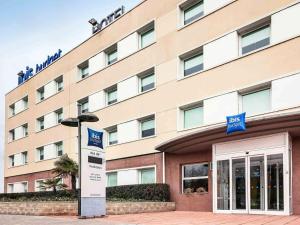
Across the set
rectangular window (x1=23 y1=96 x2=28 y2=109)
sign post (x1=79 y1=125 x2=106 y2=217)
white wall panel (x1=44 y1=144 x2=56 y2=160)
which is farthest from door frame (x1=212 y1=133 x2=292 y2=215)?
rectangular window (x1=23 y1=96 x2=28 y2=109)

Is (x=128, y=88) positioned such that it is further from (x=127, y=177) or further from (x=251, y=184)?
(x=251, y=184)

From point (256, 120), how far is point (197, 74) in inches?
284

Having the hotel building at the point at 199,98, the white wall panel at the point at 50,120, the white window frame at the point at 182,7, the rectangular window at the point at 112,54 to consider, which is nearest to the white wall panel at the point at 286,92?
the hotel building at the point at 199,98

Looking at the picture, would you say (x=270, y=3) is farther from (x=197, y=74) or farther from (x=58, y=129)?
(x=58, y=129)

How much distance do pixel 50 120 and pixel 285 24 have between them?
25.8 meters

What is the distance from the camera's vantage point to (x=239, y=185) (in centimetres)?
1952

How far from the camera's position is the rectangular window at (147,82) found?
2813 centimetres

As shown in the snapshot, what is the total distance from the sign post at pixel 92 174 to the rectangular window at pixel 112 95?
527 inches

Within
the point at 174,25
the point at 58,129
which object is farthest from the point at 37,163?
the point at 174,25

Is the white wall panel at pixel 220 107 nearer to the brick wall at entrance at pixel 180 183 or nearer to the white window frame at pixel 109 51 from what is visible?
the brick wall at entrance at pixel 180 183

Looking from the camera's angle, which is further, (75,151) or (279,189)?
(75,151)

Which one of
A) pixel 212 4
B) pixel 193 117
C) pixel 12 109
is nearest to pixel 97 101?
pixel 193 117

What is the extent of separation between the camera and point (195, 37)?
24.4m

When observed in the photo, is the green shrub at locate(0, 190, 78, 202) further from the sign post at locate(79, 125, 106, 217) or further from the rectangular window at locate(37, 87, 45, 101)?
the rectangular window at locate(37, 87, 45, 101)
